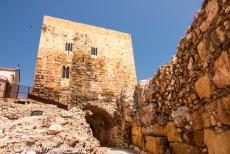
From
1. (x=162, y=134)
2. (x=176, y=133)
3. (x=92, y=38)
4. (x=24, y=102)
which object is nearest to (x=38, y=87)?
(x=24, y=102)

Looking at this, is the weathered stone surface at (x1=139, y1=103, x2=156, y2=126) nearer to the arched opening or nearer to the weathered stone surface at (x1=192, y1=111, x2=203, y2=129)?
the weathered stone surface at (x1=192, y1=111, x2=203, y2=129)

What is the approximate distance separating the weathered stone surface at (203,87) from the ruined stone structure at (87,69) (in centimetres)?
932

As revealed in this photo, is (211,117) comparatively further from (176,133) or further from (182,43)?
(182,43)

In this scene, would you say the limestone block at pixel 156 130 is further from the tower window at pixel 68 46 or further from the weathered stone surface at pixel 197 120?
the tower window at pixel 68 46

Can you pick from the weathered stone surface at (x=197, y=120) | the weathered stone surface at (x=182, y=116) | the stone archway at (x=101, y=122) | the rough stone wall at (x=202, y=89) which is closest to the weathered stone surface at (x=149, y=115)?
the rough stone wall at (x=202, y=89)

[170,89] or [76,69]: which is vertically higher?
[76,69]

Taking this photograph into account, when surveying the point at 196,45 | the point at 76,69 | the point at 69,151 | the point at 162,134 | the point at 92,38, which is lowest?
the point at 69,151

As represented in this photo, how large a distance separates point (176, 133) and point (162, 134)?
38.3 inches

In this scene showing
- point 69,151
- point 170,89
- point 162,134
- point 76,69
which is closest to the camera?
point 170,89

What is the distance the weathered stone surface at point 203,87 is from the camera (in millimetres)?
2367

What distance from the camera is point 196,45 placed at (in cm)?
Answer: 275

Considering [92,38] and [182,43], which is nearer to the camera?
[182,43]

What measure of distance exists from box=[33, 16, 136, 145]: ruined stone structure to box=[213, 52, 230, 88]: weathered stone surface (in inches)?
387

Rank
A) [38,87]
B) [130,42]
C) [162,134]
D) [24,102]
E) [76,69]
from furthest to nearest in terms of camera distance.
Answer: [130,42]
[76,69]
[38,87]
[24,102]
[162,134]
